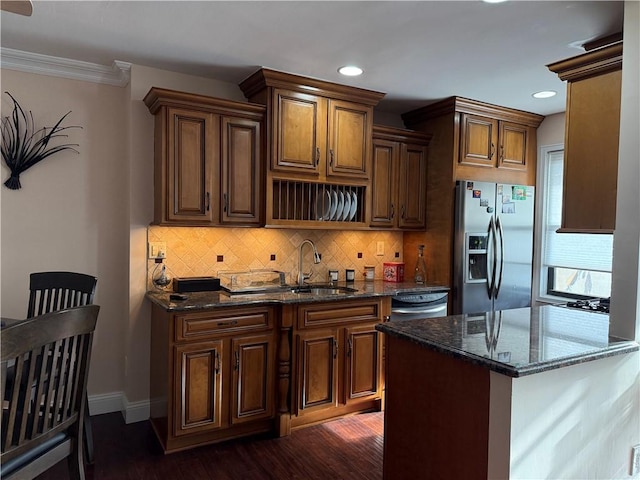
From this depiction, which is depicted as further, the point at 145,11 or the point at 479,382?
the point at 145,11

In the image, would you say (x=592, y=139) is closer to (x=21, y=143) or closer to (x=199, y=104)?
(x=199, y=104)

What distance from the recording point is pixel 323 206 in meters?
3.62

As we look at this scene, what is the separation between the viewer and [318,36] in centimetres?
262

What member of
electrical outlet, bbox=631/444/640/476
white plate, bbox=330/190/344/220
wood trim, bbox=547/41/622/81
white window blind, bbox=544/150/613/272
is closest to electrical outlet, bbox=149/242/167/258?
white plate, bbox=330/190/344/220

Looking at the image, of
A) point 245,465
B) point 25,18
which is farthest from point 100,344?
point 25,18

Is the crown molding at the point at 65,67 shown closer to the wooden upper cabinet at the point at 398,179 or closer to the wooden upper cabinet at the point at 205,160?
the wooden upper cabinet at the point at 205,160

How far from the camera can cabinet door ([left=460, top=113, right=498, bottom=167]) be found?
3961 mm

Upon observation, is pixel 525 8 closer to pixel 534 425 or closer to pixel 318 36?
pixel 318 36

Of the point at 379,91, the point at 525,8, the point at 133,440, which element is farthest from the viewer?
the point at 379,91

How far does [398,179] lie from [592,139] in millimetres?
1898

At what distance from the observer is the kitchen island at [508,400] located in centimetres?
164

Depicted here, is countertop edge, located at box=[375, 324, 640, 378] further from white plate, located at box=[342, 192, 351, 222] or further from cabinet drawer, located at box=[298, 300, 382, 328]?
white plate, located at box=[342, 192, 351, 222]

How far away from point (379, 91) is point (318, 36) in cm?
117

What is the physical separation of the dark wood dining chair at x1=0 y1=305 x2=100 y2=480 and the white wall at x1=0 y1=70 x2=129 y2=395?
A: 167 centimetres
